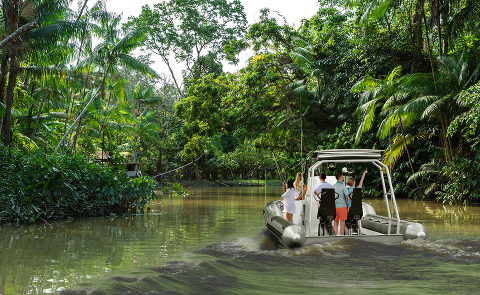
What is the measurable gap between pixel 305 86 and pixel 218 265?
20.8 meters

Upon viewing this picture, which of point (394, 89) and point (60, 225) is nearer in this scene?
point (60, 225)

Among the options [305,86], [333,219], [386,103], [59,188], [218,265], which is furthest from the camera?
[305,86]

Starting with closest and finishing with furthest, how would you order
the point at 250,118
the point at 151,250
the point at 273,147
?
the point at 151,250 → the point at 250,118 → the point at 273,147

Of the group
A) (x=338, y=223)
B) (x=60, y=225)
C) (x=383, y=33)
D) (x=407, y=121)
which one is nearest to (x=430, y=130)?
(x=407, y=121)

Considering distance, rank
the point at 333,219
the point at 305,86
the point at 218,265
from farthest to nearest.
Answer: the point at 305,86, the point at 333,219, the point at 218,265

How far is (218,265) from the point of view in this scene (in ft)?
20.9

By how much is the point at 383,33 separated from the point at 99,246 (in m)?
19.5

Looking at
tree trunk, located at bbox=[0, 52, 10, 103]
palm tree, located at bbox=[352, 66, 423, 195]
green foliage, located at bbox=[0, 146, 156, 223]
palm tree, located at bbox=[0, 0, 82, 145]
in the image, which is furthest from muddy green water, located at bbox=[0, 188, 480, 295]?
palm tree, located at bbox=[352, 66, 423, 195]

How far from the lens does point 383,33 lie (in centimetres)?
2284

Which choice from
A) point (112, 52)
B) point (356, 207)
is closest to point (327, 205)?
point (356, 207)

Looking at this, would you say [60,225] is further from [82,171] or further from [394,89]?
[394,89]

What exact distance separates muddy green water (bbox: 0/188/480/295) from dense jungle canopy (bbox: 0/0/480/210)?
4.57 m

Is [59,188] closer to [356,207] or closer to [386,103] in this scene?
[356,207]

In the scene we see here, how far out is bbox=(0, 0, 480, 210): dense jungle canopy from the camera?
16.1 metres
